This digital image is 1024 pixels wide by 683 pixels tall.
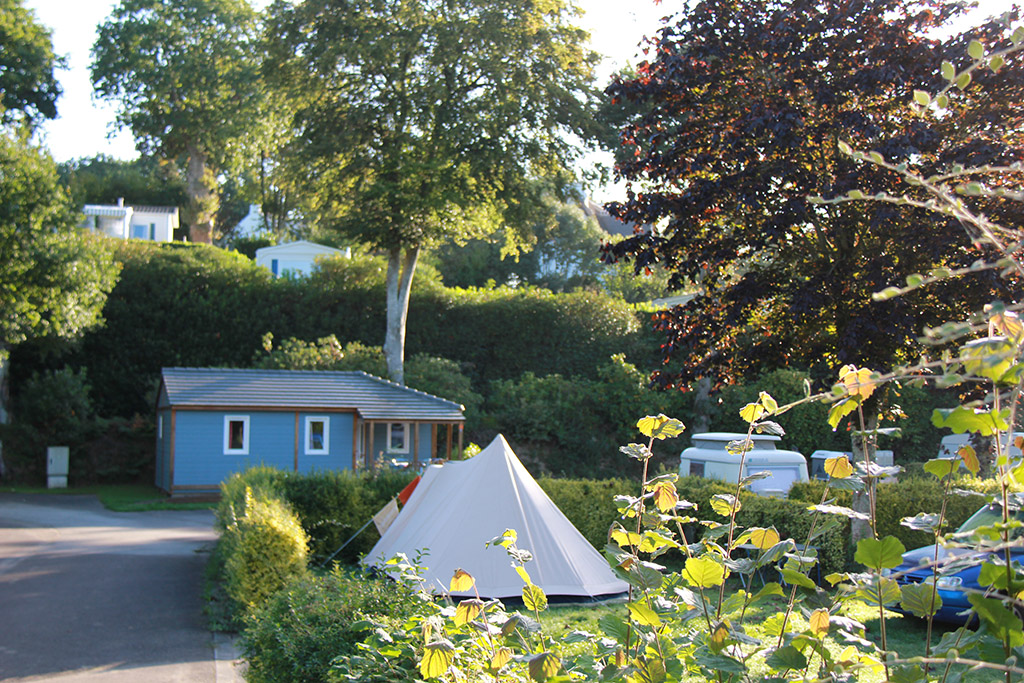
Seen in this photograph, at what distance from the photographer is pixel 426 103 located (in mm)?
23969

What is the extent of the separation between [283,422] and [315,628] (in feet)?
56.5

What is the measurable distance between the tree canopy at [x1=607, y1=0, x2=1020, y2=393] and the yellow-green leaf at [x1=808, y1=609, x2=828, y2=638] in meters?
7.04

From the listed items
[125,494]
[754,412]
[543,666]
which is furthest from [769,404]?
[125,494]

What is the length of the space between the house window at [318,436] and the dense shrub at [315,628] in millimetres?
16185

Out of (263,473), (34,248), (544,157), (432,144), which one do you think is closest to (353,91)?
(432,144)

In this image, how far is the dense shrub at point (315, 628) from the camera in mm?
5434

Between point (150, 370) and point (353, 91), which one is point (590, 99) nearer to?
point (353, 91)

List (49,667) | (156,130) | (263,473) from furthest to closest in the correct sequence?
(156,130) < (263,473) < (49,667)

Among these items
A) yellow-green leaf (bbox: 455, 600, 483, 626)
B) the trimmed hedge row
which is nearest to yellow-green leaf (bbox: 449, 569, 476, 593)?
yellow-green leaf (bbox: 455, 600, 483, 626)

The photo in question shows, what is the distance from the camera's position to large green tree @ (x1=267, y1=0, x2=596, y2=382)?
23266 millimetres

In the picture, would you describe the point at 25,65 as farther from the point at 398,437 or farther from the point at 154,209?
the point at 398,437

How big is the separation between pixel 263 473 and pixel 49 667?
5.40 metres

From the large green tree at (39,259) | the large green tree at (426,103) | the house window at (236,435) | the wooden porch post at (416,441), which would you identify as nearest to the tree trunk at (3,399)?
the large green tree at (39,259)

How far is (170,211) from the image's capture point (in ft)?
152
